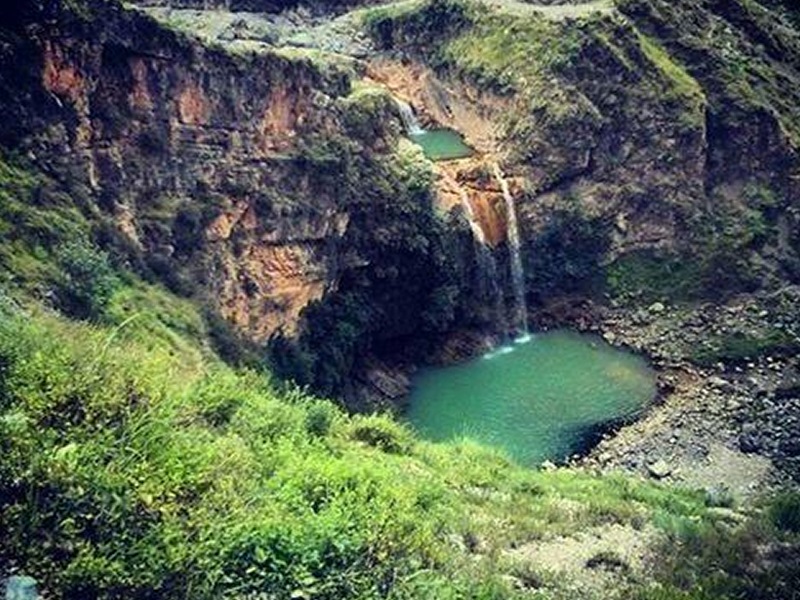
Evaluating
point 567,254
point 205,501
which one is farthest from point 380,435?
point 567,254

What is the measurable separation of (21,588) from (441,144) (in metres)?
36.5

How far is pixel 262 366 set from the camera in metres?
27.3

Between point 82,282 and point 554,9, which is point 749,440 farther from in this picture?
point 554,9

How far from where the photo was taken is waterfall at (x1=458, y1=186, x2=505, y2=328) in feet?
127

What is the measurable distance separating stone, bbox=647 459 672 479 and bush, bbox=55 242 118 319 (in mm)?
17415

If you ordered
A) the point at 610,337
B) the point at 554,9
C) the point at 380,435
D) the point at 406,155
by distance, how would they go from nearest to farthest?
the point at 380,435
the point at 406,155
the point at 610,337
the point at 554,9

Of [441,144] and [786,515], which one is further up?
[441,144]

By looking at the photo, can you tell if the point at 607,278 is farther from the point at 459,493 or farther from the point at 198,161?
the point at 459,493

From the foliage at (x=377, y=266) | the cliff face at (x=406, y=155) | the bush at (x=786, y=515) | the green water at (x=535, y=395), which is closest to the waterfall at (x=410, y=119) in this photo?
the cliff face at (x=406, y=155)

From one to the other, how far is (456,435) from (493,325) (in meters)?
9.10

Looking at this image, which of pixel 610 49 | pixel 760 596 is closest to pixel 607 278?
pixel 610 49

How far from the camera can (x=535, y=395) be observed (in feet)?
110

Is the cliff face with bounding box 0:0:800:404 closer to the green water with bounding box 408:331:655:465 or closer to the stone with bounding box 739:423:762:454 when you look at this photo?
the green water with bounding box 408:331:655:465

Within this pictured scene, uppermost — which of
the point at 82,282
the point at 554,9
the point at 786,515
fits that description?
the point at 554,9
